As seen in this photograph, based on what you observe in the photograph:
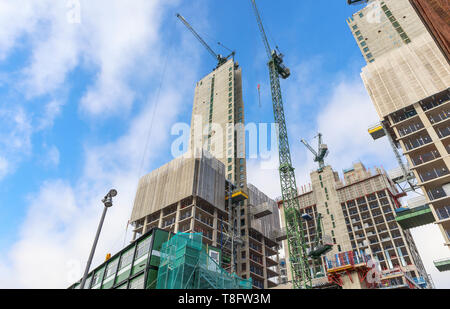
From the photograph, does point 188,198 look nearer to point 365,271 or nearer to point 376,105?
point 365,271

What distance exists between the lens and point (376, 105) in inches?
2344

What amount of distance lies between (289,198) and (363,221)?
39385 millimetres

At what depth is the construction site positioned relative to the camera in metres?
32.9

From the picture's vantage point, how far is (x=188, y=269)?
28.6 meters

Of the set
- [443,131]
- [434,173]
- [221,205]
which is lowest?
[434,173]

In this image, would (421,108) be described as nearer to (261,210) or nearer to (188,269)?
(261,210)

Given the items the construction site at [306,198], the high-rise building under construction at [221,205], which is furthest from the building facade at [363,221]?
the high-rise building under construction at [221,205]

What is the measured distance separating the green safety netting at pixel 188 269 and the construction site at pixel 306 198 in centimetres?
11

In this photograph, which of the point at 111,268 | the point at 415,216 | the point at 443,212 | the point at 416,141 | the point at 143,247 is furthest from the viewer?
the point at 415,216

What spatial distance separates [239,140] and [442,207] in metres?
54.6

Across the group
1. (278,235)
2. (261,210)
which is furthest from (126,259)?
(278,235)

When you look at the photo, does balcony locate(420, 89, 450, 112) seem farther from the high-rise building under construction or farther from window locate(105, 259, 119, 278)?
window locate(105, 259, 119, 278)
